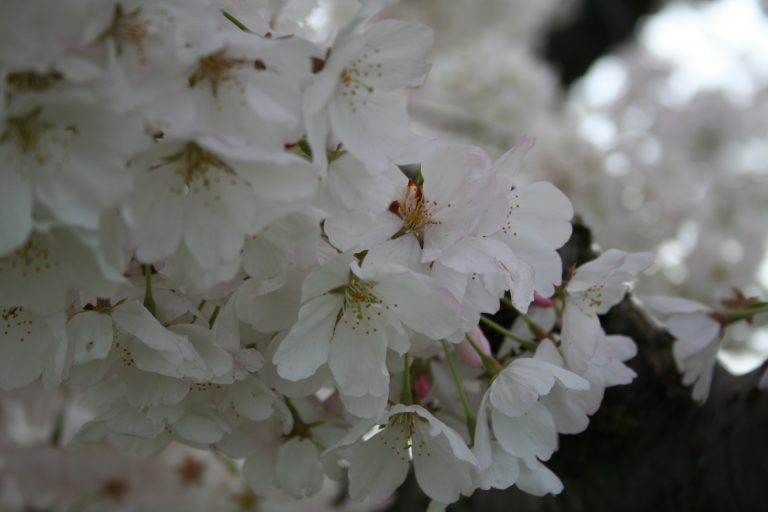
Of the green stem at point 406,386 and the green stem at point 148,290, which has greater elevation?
the green stem at point 148,290

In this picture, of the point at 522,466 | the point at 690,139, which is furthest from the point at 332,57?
the point at 690,139

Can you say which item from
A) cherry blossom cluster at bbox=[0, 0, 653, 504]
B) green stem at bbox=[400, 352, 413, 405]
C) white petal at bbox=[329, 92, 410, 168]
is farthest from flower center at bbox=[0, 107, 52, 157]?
green stem at bbox=[400, 352, 413, 405]

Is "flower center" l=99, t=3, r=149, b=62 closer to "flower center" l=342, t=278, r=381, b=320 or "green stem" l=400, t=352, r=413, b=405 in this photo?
"flower center" l=342, t=278, r=381, b=320

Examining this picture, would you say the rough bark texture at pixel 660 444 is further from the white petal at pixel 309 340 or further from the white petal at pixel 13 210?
the white petal at pixel 13 210

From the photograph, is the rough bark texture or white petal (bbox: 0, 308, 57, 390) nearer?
white petal (bbox: 0, 308, 57, 390)

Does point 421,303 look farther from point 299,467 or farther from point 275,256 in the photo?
point 299,467

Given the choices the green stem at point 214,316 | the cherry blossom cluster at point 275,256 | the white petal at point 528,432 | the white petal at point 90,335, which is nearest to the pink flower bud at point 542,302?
the cherry blossom cluster at point 275,256
